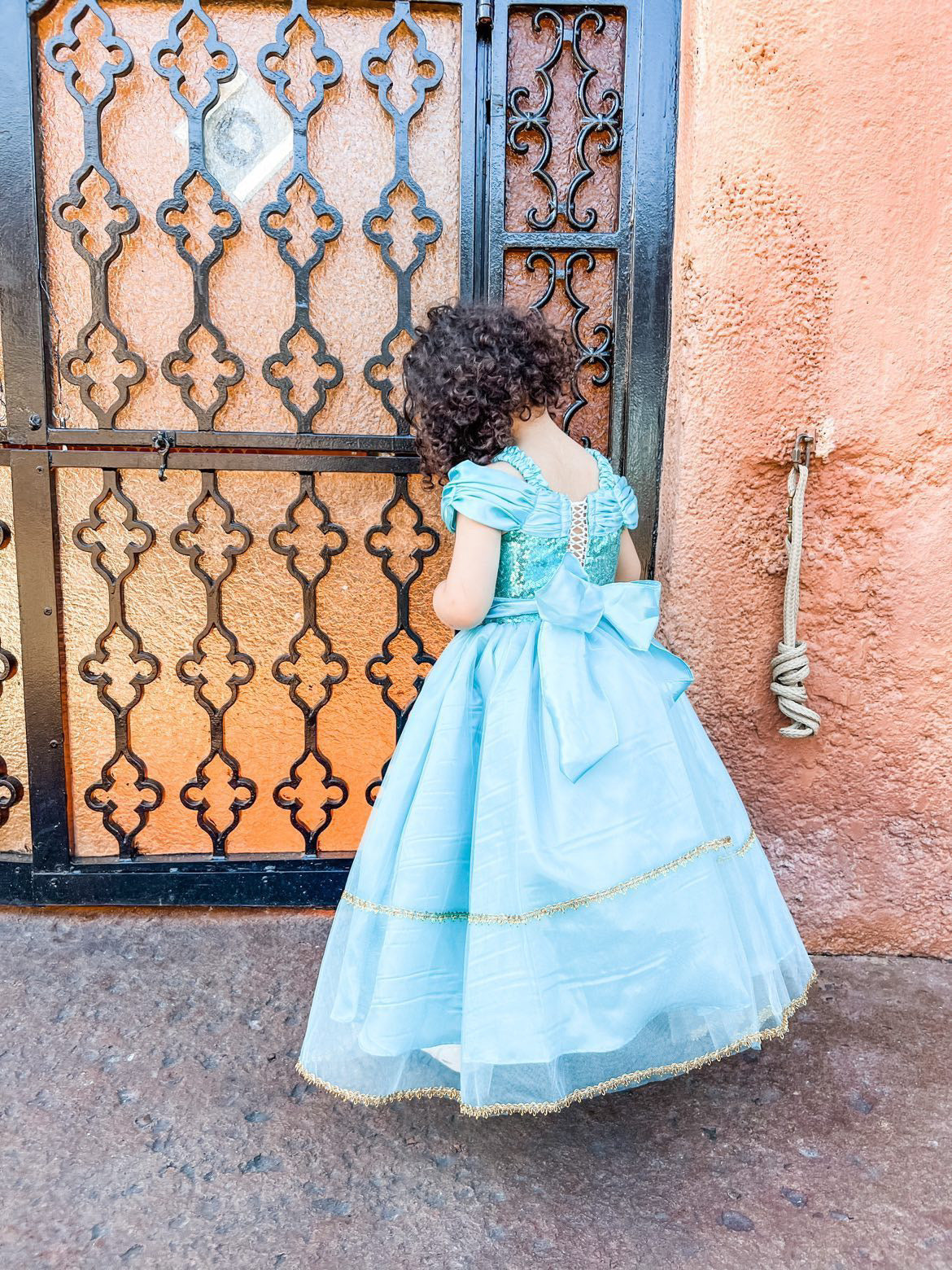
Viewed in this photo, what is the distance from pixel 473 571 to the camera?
1763 mm

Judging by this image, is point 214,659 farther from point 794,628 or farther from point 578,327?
point 794,628

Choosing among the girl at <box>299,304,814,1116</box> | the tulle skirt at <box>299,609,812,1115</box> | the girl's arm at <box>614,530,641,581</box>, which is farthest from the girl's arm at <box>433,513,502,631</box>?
the girl's arm at <box>614,530,641,581</box>

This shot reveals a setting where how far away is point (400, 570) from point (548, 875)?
1243mm

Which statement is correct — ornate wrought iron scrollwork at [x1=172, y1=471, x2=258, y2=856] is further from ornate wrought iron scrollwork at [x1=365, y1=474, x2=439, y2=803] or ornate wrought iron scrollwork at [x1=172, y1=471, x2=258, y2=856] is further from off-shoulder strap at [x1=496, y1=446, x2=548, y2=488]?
off-shoulder strap at [x1=496, y1=446, x2=548, y2=488]

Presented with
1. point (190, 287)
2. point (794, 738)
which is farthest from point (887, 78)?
point (190, 287)

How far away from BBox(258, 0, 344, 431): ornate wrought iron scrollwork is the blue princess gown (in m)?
0.87

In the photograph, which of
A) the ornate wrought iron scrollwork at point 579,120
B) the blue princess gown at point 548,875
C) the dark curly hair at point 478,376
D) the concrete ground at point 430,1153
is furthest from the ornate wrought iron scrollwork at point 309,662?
the ornate wrought iron scrollwork at point 579,120

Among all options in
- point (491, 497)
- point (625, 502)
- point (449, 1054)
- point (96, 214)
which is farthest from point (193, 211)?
point (449, 1054)

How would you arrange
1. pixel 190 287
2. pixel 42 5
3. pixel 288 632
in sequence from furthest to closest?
pixel 288 632, pixel 190 287, pixel 42 5

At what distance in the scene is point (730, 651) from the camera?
7.66ft

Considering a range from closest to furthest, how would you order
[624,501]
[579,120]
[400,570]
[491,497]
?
[491,497], [624,501], [579,120], [400,570]

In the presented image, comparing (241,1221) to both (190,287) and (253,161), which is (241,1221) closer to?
(190,287)

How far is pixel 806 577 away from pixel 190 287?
6.18 feet

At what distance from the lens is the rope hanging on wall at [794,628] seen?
223 cm
